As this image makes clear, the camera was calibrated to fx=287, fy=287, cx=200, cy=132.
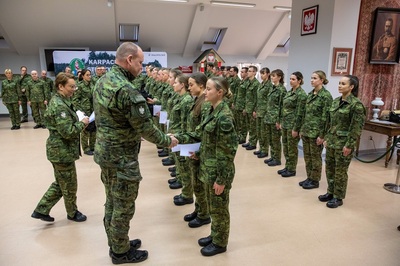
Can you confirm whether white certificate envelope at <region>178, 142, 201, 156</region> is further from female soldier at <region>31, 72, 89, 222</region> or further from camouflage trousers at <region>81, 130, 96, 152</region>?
camouflage trousers at <region>81, 130, 96, 152</region>

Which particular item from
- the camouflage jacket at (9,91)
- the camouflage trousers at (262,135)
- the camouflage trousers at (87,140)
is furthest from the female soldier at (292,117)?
the camouflage jacket at (9,91)

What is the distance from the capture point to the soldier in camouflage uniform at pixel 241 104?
593cm

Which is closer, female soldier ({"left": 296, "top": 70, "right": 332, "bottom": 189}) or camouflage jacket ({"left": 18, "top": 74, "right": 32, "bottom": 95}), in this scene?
female soldier ({"left": 296, "top": 70, "right": 332, "bottom": 189})

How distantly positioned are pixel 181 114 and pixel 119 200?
1310 mm

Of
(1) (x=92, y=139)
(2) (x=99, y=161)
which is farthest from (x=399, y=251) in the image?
(1) (x=92, y=139)

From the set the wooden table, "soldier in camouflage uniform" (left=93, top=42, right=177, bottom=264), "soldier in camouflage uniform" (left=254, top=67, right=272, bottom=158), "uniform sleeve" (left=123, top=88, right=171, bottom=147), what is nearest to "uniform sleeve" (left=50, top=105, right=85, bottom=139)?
"soldier in camouflage uniform" (left=93, top=42, right=177, bottom=264)

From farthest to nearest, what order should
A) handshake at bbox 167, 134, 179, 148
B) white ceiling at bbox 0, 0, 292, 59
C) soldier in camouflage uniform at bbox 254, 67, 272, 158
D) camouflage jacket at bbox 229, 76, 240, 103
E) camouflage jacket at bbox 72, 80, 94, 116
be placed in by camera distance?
1. white ceiling at bbox 0, 0, 292, 59
2. camouflage jacket at bbox 229, 76, 240, 103
3. camouflage jacket at bbox 72, 80, 94, 116
4. soldier in camouflage uniform at bbox 254, 67, 272, 158
5. handshake at bbox 167, 134, 179, 148

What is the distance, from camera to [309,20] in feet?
17.1

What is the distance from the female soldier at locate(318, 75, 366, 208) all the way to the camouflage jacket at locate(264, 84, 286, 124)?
1.28 m

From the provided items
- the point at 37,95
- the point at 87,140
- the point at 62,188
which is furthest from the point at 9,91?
the point at 62,188

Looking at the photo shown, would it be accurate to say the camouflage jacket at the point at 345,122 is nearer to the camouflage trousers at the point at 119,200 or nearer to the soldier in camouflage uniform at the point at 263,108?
the soldier in camouflage uniform at the point at 263,108

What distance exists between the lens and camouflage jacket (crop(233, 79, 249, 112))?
5875mm

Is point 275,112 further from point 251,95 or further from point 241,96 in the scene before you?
point 241,96

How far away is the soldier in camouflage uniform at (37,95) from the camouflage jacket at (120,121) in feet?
21.7
